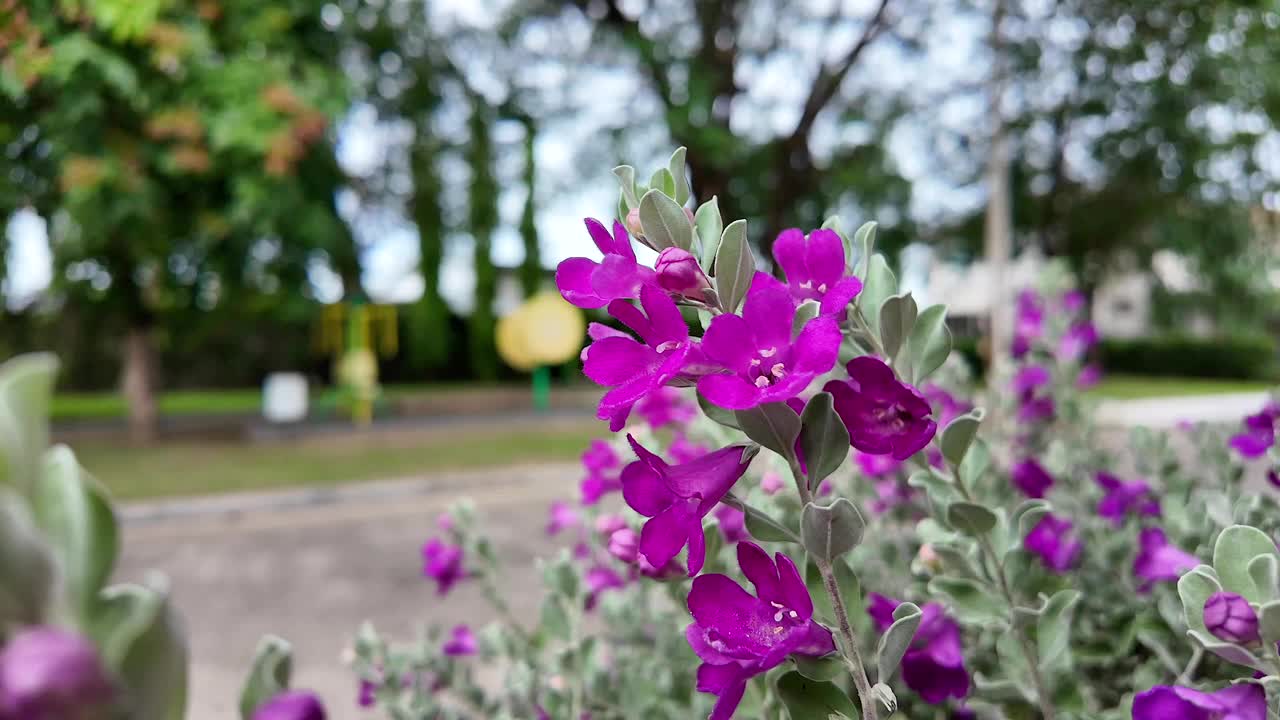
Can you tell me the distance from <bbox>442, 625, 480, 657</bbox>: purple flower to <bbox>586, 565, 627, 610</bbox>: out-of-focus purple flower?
30cm

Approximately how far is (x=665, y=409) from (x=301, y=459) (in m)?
9.48

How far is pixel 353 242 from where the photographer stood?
10.8 meters

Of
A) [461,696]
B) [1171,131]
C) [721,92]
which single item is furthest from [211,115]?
[1171,131]

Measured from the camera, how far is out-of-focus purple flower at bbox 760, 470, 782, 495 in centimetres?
123

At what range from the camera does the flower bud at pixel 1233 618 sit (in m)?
0.70

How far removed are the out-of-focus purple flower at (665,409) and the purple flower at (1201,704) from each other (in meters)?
1.17

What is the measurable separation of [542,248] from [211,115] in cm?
1095

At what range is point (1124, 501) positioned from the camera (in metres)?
1.64

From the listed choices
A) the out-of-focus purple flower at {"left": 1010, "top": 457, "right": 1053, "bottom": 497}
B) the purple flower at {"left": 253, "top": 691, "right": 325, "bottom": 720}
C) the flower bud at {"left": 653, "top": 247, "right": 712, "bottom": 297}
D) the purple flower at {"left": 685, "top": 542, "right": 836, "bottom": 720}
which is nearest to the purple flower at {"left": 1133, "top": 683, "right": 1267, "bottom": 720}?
the purple flower at {"left": 685, "top": 542, "right": 836, "bottom": 720}

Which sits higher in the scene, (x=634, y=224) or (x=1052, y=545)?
(x=634, y=224)

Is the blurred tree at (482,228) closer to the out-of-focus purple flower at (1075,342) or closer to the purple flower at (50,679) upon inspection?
the out-of-focus purple flower at (1075,342)

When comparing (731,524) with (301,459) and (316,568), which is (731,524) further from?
(301,459)

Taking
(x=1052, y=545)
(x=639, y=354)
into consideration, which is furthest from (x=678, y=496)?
(x=1052, y=545)

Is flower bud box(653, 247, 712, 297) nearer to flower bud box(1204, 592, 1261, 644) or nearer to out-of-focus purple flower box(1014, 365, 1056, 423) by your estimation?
flower bud box(1204, 592, 1261, 644)
